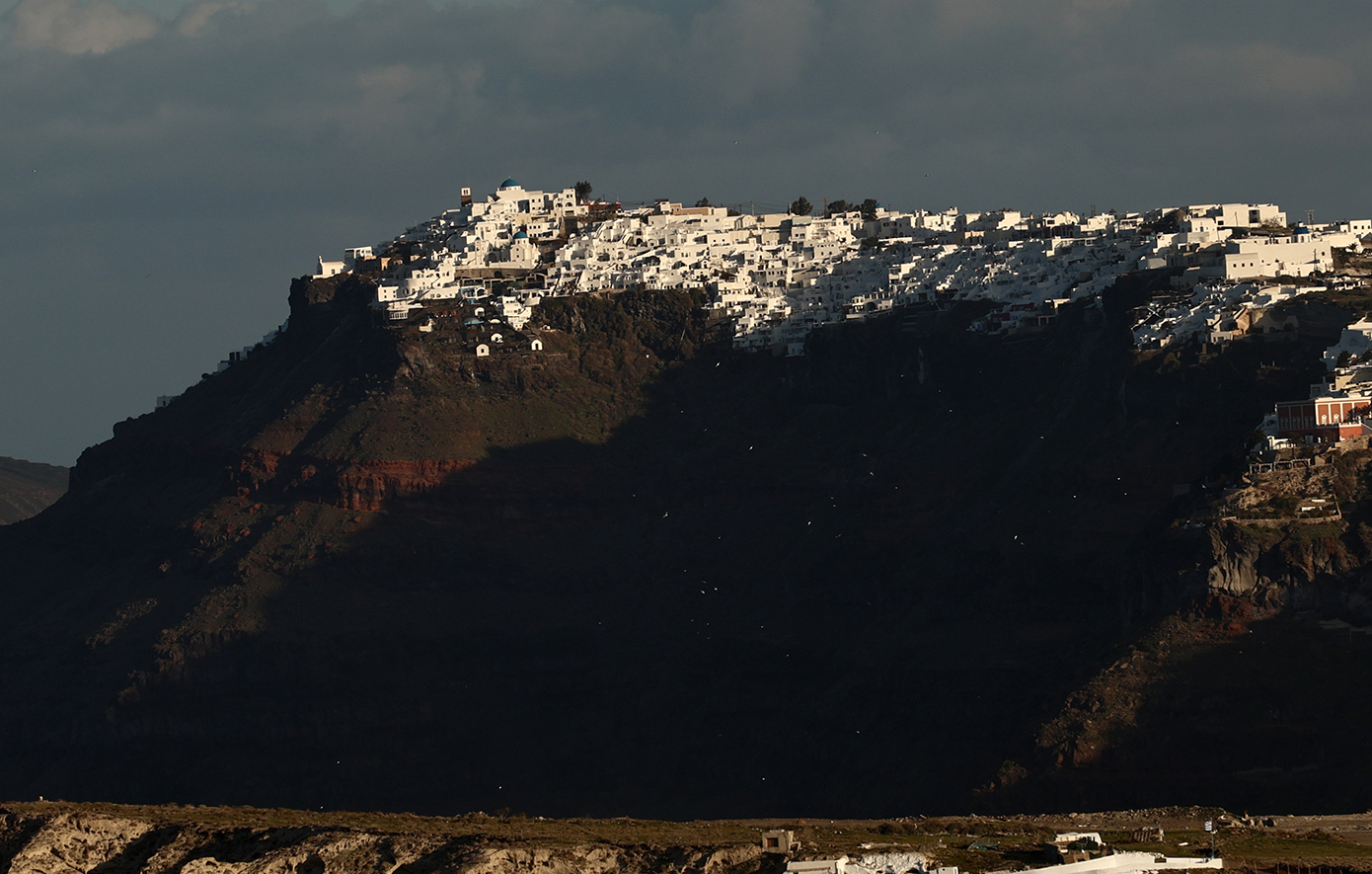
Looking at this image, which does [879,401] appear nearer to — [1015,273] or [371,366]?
[1015,273]

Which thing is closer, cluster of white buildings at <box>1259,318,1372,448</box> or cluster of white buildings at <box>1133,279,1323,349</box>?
cluster of white buildings at <box>1259,318,1372,448</box>

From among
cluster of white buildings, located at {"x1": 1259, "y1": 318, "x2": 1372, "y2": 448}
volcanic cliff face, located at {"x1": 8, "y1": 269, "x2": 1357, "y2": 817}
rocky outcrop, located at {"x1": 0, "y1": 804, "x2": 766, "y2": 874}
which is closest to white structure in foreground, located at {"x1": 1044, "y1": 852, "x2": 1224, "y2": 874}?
rocky outcrop, located at {"x1": 0, "y1": 804, "x2": 766, "y2": 874}

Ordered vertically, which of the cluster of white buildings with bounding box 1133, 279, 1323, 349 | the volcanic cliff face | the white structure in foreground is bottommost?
the white structure in foreground

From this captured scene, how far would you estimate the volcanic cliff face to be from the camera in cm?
15800

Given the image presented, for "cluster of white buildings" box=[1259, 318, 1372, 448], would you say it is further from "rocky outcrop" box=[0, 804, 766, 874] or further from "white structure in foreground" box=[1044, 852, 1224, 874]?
"white structure in foreground" box=[1044, 852, 1224, 874]

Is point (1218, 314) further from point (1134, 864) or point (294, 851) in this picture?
point (1134, 864)

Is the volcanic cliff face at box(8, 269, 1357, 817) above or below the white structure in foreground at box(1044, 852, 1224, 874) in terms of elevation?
above

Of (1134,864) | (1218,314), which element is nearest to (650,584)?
(1218,314)

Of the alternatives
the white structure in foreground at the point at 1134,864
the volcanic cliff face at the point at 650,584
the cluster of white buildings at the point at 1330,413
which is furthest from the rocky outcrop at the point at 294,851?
the cluster of white buildings at the point at 1330,413

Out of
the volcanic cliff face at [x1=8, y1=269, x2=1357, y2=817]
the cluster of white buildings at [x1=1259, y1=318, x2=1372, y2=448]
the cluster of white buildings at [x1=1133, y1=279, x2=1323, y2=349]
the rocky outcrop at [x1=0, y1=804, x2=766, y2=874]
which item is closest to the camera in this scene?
the rocky outcrop at [x1=0, y1=804, x2=766, y2=874]

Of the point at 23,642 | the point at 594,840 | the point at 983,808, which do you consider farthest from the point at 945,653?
the point at 594,840

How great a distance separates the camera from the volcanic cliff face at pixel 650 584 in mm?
158000

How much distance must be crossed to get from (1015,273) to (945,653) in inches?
1483

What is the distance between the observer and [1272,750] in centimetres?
13362
